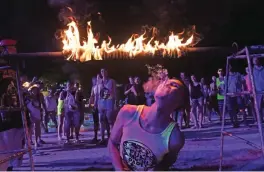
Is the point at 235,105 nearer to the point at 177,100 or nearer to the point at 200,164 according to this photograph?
the point at 200,164

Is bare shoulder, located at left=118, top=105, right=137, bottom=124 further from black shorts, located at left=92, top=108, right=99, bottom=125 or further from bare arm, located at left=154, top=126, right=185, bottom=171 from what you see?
black shorts, located at left=92, top=108, right=99, bottom=125

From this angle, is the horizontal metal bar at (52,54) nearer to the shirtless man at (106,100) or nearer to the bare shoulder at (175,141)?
the bare shoulder at (175,141)

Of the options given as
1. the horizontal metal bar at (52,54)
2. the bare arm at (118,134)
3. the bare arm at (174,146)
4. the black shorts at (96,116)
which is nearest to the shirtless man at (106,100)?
the black shorts at (96,116)

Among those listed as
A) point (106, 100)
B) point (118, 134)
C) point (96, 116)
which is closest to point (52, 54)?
point (118, 134)

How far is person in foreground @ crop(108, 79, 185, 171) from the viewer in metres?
2.60

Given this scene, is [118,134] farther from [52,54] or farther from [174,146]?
[52,54]

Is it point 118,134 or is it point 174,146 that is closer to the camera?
point 174,146

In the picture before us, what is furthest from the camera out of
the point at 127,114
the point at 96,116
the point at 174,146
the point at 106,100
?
the point at 96,116

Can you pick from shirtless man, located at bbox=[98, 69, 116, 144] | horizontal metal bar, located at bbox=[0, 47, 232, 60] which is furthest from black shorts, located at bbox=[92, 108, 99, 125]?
horizontal metal bar, located at bbox=[0, 47, 232, 60]

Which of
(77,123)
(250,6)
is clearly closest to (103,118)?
(77,123)

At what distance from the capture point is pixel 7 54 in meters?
4.40

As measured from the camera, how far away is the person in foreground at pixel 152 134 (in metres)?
2.60

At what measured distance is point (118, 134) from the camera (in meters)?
2.85

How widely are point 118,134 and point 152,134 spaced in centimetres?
31
